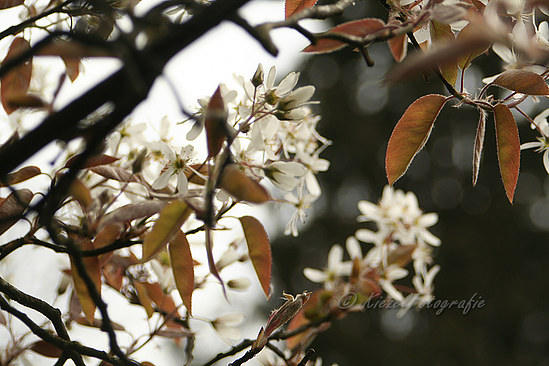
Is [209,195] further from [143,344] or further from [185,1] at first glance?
[143,344]

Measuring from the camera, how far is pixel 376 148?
18.3 ft

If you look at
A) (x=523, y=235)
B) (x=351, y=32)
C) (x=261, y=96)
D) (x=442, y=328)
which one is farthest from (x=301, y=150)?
(x=523, y=235)

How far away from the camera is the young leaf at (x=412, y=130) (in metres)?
0.49

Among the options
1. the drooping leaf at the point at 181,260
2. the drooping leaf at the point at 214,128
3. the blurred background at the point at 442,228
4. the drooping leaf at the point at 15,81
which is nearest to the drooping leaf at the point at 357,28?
the drooping leaf at the point at 214,128

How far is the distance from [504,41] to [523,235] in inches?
211

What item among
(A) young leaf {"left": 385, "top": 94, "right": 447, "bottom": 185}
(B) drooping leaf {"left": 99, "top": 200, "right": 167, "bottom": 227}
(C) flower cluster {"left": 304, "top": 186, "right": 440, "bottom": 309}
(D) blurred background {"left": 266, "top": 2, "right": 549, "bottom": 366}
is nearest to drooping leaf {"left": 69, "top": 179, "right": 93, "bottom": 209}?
(B) drooping leaf {"left": 99, "top": 200, "right": 167, "bottom": 227}

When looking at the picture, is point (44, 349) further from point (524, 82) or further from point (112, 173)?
point (524, 82)

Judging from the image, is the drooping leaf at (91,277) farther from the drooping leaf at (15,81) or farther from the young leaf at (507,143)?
the young leaf at (507,143)

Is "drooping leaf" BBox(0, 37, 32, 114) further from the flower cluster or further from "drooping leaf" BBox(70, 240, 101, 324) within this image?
the flower cluster

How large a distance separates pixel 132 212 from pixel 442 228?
5027 mm

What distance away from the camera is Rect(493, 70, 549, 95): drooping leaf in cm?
46

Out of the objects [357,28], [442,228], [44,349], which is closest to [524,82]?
A: [357,28]

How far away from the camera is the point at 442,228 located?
16.9 ft

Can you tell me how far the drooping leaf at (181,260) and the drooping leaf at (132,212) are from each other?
5cm
